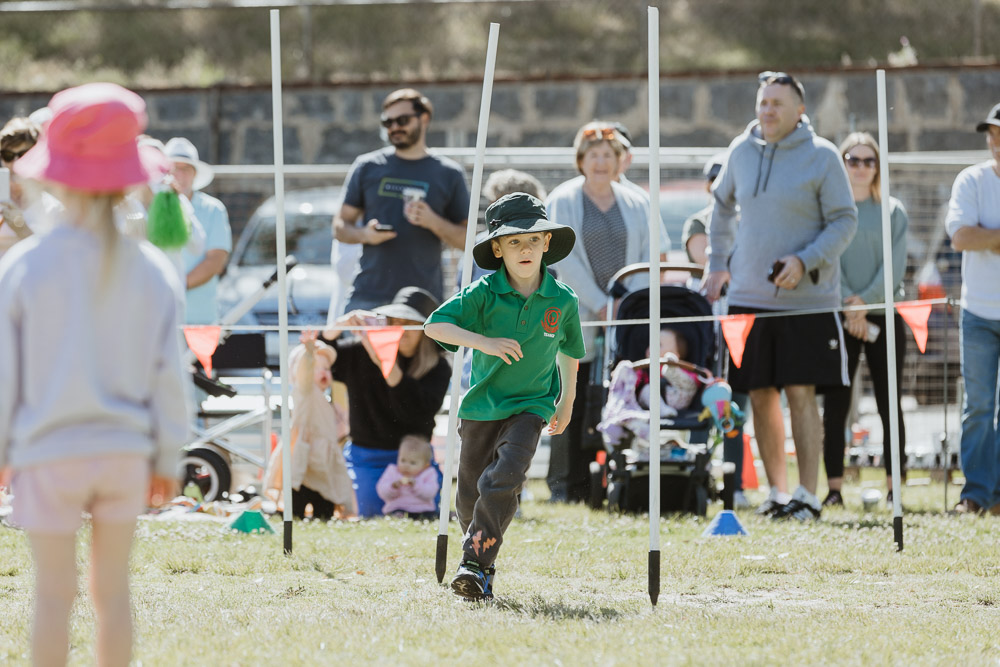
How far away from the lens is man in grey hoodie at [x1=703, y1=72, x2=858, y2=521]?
862cm

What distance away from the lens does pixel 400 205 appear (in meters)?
9.23

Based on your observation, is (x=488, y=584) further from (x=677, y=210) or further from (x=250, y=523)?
(x=677, y=210)

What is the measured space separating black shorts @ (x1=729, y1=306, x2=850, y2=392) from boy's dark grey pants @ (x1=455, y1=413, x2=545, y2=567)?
298cm

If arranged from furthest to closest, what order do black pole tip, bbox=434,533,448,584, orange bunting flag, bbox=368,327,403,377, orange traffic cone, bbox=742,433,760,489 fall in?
orange traffic cone, bbox=742,433,760,489, orange bunting flag, bbox=368,327,403,377, black pole tip, bbox=434,533,448,584

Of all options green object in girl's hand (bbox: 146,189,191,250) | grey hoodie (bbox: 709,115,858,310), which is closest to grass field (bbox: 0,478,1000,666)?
grey hoodie (bbox: 709,115,858,310)

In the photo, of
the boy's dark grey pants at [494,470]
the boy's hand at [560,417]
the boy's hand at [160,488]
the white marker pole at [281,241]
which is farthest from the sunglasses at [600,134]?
the boy's hand at [160,488]

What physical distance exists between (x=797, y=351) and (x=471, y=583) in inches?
139

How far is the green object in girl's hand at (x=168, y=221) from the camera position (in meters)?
7.77

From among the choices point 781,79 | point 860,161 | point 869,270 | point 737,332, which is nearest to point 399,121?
point 781,79

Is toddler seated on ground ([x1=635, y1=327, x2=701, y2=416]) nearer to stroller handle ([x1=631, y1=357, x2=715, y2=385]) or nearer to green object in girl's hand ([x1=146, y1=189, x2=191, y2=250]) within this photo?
stroller handle ([x1=631, y1=357, x2=715, y2=385])

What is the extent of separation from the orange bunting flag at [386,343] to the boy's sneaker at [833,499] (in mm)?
2906

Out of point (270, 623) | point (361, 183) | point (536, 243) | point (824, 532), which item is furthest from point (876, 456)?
point (270, 623)

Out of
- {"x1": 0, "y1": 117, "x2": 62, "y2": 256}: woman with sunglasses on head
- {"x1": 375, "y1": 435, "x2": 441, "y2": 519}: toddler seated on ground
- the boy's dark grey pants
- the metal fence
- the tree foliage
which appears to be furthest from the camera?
the tree foliage

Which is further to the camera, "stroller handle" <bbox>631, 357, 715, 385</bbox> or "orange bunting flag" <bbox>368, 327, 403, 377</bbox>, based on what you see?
"stroller handle" <bbox>631, 357, 715, 385</bbox>
